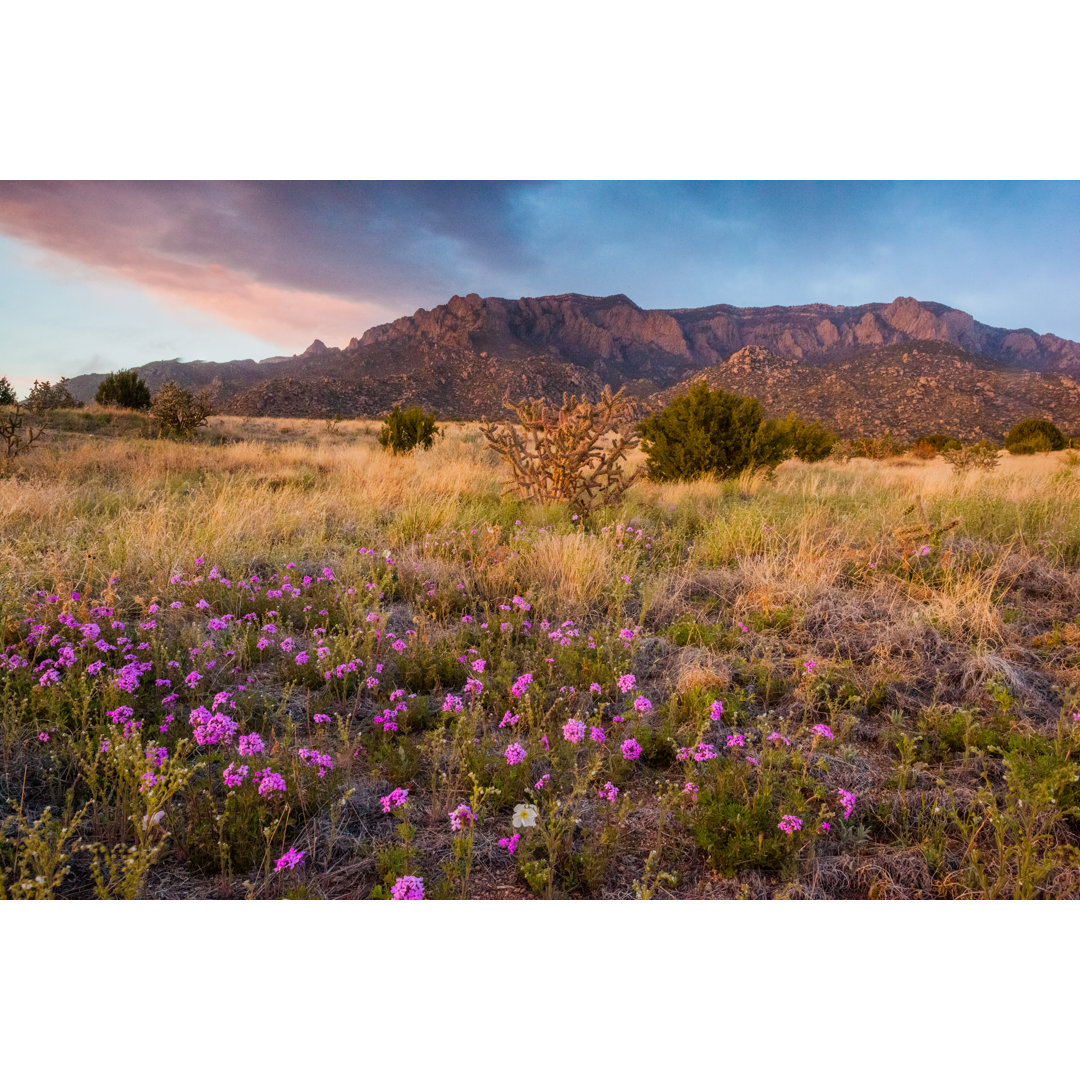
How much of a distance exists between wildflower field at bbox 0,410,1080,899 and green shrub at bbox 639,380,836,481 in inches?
208

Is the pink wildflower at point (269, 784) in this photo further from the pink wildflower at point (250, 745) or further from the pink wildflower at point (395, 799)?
the pink wildflower at point (395, 799)

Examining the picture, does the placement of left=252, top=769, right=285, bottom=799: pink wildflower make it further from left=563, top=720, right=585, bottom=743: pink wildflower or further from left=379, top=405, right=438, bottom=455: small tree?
left=379, top=405, right=438, bottom=455: small tree

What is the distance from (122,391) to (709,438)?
22048 mm

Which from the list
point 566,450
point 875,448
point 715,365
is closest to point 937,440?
point 875,448

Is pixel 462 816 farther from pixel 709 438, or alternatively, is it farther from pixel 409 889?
pixel 709 438

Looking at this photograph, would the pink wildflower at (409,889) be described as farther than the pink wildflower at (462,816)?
No

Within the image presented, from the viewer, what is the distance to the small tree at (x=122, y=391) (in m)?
21.7

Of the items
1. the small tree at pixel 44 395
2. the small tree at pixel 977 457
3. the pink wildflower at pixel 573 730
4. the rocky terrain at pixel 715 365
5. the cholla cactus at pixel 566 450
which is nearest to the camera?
the pink wildflower at pixel 573 730

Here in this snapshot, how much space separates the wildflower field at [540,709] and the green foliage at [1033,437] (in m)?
18.2

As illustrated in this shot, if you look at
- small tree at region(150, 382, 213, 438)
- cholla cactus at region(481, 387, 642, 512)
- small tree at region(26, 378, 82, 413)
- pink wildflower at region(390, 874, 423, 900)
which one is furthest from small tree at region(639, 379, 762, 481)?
small tree at region(150, 382, 213, 438)

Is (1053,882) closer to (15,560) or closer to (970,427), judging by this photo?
(15,560)

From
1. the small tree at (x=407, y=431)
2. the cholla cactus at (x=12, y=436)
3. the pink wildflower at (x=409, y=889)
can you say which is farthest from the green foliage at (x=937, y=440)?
the cholla cactus at (x=12, y=436)
